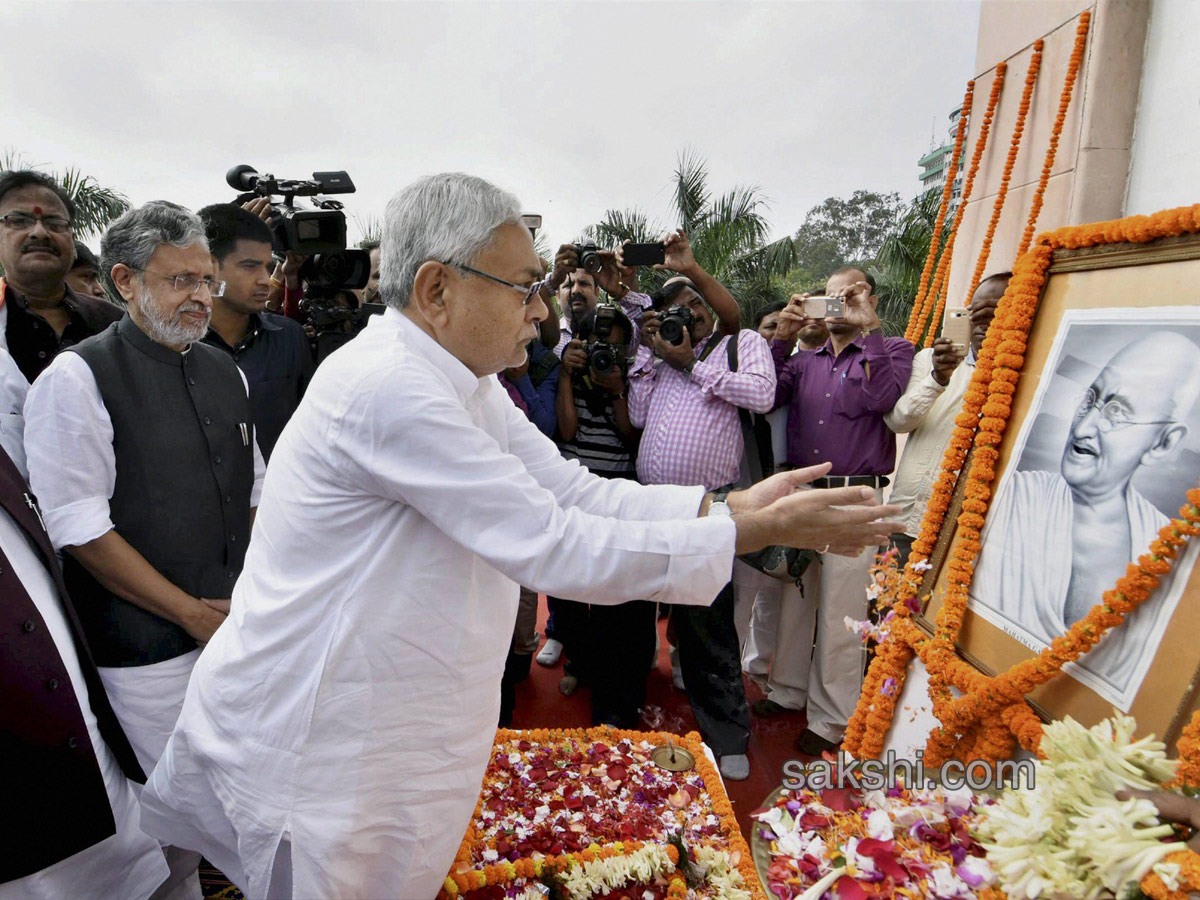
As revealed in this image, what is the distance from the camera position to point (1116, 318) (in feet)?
5.12

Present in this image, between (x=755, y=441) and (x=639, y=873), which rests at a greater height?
(x=755, y=441)

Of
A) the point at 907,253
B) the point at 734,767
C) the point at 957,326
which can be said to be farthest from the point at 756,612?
the point at 907,253

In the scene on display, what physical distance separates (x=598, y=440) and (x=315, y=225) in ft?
5.44

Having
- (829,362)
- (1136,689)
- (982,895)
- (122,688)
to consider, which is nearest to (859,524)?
(1136,689)

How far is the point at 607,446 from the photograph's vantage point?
3766 millimetres

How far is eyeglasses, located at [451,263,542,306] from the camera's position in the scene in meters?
1.45

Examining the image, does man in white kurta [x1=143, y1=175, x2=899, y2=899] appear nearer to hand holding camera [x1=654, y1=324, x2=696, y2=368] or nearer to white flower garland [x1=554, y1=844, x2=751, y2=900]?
white flower garland [x1=554, y1=844, x2=751, y2=900]

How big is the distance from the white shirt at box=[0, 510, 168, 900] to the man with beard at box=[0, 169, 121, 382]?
52.0 inches

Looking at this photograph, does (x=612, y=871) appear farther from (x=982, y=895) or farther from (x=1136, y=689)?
(x=1136, y=689)

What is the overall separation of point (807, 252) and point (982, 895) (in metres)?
33.7

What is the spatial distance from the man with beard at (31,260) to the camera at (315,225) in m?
0.75

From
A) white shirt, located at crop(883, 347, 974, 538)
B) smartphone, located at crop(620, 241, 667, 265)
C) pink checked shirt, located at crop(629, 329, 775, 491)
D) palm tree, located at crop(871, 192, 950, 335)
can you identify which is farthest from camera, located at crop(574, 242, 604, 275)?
palm tree, located at crop(871, 192, 950, 335)

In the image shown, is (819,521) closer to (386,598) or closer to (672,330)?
(386,598)

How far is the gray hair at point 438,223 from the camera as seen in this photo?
56.5 inches
